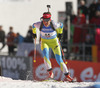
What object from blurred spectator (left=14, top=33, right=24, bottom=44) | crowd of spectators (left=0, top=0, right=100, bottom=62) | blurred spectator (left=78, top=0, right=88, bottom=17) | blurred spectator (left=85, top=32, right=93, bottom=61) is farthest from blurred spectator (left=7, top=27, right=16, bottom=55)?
blurred spectator (left=85, top=32, right=93, bottom=61)

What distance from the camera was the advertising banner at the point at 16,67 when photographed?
11.3 meters

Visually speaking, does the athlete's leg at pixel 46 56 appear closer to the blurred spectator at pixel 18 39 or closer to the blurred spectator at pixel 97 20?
the blurred spectator at pixel 97 20

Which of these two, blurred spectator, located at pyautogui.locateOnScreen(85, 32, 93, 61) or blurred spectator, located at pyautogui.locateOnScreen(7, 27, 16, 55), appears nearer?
blurred spectator, located at pyautogui.locateOnScreen(85, 32, 93, 61)

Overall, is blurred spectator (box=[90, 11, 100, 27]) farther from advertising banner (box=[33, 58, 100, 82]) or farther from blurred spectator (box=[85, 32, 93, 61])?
advertising banner (box=[33, 58, 100, 82])

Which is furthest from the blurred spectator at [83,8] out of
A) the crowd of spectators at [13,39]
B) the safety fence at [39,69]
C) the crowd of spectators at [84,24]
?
the crowd of spectators at [13,39]

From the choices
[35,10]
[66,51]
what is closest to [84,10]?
[66,51]

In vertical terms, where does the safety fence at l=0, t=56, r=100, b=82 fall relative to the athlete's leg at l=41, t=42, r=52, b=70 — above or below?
below

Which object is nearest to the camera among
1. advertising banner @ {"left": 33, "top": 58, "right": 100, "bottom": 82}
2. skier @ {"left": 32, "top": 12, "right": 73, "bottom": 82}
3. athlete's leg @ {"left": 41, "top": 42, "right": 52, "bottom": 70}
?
skier @ {"left": 32, "top": 12, "right": 73, "bottom": 82}

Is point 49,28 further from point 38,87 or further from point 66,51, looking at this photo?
point 66,51

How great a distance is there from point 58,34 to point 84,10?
3495 mm

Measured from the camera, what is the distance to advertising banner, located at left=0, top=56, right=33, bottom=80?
11.3m

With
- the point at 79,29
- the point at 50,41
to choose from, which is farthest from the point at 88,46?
the point at 50,41

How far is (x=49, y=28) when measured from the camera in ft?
26.0

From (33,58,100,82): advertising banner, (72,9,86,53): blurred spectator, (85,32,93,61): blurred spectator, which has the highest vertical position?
(72,9,86,53): blurred spectator
